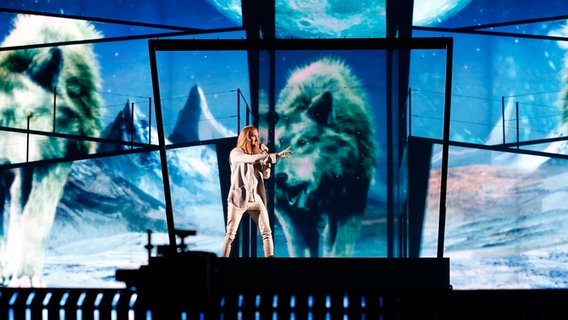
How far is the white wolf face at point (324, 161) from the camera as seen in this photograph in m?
10.5

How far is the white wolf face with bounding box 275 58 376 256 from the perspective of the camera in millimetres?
10492

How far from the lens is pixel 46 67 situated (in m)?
10.9

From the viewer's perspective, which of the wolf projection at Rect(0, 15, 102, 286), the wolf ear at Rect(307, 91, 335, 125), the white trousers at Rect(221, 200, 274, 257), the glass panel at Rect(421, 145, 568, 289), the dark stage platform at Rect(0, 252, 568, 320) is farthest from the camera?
the wolf projection at Rect(0, 15, 102, 286)

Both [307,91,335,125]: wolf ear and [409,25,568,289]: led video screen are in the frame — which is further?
[307,91,335,125]: wolf ear

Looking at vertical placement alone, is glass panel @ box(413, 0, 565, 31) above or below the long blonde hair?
above

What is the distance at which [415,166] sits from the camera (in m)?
10.7

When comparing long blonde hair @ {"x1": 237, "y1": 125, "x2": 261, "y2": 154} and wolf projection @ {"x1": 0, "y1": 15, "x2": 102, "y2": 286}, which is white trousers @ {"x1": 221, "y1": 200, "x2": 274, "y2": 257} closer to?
long blonde hair @ {"x1": 237, "y1": 125, "x2": 261, "y2": 154}

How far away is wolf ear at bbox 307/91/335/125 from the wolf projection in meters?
2.89

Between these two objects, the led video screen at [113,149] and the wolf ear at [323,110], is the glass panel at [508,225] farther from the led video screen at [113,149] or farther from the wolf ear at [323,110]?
the wolf ear at [323,110]

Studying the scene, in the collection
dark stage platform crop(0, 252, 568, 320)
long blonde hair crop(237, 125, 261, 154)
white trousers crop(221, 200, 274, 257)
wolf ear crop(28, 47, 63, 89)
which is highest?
wolf ear crop(28, 47, 63, 89)

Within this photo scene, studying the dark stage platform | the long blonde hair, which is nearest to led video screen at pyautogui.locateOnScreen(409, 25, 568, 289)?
the long blonde hair

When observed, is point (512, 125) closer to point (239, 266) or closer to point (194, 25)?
point (194, 25)

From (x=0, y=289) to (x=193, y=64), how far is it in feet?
18.3

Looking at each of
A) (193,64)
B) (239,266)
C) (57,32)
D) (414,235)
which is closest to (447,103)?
(239,266)
